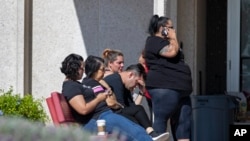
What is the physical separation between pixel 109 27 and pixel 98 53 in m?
0.37

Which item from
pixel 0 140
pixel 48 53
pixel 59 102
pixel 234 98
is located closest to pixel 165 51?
pixel 59 102

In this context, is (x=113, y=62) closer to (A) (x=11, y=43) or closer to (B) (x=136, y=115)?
(B) (x=136, y=115)

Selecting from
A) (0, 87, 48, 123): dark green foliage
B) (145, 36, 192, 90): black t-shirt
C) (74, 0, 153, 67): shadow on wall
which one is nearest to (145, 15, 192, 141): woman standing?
(145, 36, 192, 90): black t-shirt

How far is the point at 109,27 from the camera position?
935 centimetres

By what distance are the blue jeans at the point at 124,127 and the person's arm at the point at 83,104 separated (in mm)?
129

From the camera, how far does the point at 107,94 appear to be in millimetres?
6961

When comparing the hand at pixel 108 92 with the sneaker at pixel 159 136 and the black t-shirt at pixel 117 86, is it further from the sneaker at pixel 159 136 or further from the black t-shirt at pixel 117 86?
the sneaker at pixel 159 136

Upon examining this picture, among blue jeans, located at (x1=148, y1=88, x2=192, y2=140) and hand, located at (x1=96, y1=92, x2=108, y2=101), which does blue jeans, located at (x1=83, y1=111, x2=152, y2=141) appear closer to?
hand, located at (x1=96, y1=92, x2=108, y2=101)

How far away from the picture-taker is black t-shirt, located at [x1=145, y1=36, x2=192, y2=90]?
724 centimetres

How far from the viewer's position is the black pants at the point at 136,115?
7.29 m

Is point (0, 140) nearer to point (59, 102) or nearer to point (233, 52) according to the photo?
point (59, 102)

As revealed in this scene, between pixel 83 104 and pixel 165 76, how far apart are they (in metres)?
0.96

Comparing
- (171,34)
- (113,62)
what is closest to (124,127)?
(171,34)

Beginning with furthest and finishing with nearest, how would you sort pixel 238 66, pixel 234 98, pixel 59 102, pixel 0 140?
pixel 238 66
pixel 234 98
pixel 59 102
pixel 0 140
